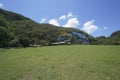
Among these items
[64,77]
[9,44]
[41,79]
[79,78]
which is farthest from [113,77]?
[9,44]

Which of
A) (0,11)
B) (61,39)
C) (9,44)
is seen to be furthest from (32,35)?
(0,11)

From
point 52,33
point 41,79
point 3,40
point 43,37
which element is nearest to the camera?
point 41,79

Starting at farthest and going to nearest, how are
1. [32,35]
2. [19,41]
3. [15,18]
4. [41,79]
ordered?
[15,18] → [32,35] → [19,41] → [41,79]

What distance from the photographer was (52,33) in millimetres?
118562

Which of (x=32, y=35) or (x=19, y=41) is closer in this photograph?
(x=19, y=41)

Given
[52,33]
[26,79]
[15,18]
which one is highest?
[15,18]

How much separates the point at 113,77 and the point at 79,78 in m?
1.88

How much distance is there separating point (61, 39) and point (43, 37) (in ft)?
41.4

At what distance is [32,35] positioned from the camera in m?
97.2

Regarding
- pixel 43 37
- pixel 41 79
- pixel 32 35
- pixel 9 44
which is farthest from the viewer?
pixel 43 37

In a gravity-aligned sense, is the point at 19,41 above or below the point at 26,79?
above

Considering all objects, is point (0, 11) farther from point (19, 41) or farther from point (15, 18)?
point (19, 41)

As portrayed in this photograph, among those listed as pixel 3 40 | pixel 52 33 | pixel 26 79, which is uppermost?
pixel 52 33

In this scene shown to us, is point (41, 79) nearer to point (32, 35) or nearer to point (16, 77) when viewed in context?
point (16, 77)
